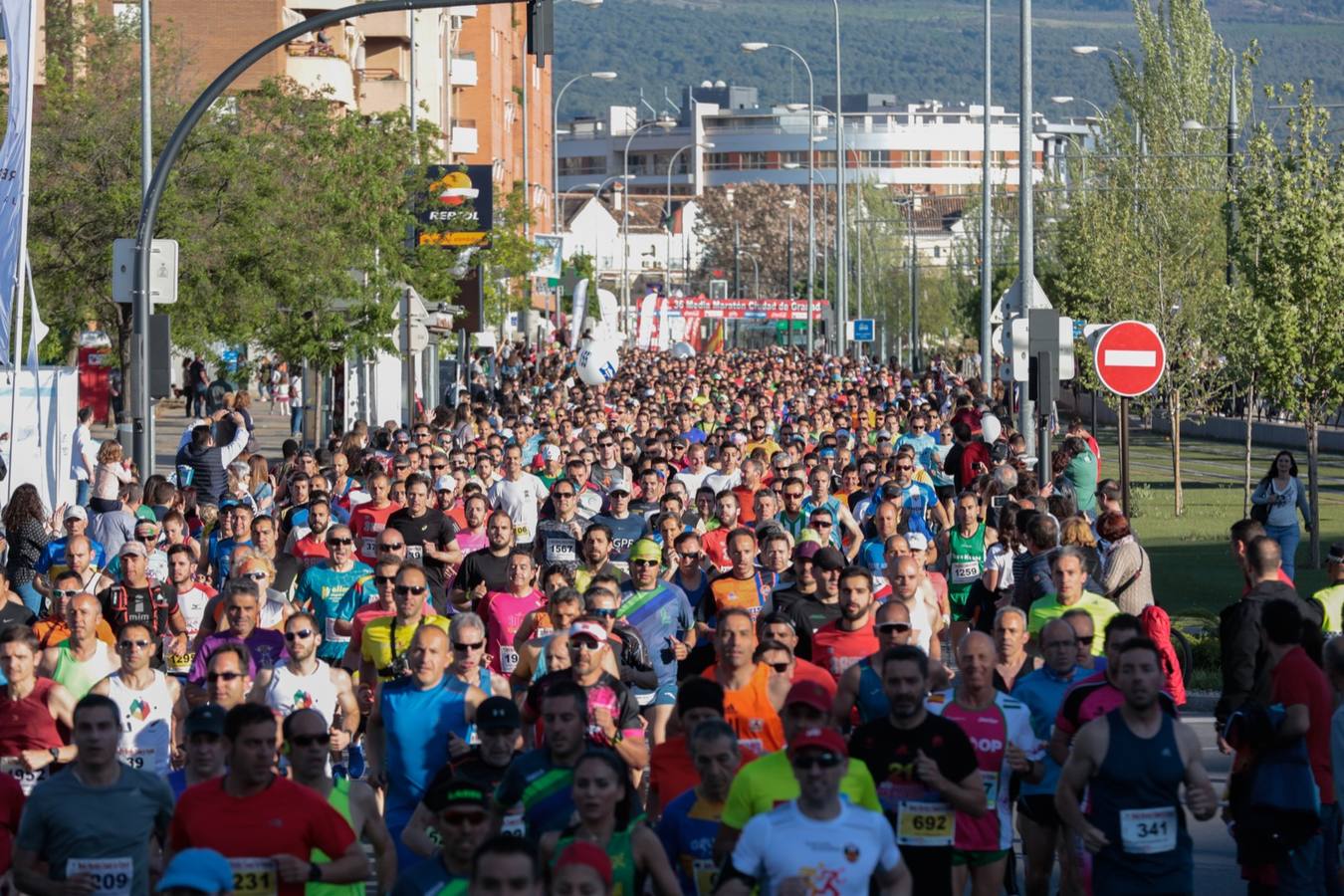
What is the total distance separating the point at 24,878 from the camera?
7.45 metres

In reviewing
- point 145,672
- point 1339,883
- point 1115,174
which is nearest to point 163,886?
point 145,672

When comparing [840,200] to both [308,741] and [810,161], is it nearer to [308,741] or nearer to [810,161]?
[810,161]

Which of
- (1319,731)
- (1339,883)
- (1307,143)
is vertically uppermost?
(1307,143)

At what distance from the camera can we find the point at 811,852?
21.9 ft

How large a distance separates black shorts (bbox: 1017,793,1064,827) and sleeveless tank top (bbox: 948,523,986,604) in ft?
19.8

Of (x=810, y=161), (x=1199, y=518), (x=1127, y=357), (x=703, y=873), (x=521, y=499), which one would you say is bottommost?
(x=1199, y=518)

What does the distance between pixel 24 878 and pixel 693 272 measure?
6593 inches

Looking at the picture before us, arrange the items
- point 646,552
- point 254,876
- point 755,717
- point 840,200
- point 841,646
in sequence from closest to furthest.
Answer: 1. point 254,876
2. point 755,717
3. point 841,646
4. point 646,552
5. point 840,200

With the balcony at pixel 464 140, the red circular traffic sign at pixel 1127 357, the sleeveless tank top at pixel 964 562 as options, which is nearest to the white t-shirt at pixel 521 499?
the sleeveless tank top at pixel 964 562

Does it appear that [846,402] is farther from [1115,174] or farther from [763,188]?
[763,188]

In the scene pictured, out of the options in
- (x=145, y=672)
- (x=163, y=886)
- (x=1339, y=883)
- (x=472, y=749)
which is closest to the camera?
(x=163, y=886)

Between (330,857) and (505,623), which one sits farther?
(505,623)

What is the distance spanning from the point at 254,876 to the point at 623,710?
2.69 m

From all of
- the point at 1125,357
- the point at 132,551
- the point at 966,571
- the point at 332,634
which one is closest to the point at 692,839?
the point at 332,634
